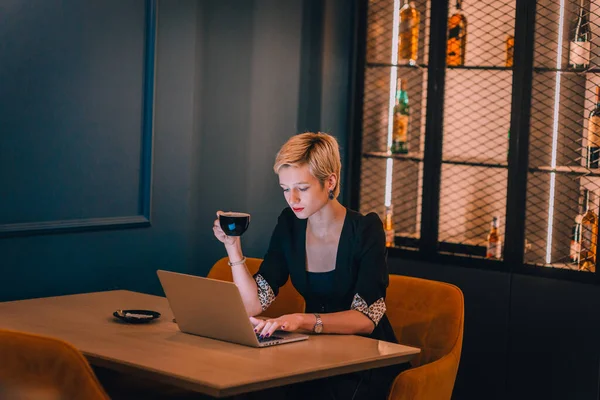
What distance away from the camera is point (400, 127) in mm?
4480

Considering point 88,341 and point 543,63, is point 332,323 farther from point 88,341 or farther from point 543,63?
point 543,63

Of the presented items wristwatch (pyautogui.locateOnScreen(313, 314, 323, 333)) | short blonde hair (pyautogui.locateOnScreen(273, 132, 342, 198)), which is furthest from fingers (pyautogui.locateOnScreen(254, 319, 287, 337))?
short blonde hair (pyautogui.locateOnScreen(273, 132, 342, 198))

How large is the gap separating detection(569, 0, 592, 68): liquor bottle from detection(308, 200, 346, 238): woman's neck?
1.61 meters

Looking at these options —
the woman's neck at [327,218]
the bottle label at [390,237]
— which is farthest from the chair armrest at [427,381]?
the bottle label at [390,237]

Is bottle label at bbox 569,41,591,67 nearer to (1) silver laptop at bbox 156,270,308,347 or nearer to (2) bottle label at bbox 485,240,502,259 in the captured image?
(2) bottle label at bbox 485,240,502,259

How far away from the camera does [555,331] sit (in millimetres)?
Answer: 3885

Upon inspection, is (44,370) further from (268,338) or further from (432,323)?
(432,323)

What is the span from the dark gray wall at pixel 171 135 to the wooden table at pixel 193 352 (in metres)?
0.59

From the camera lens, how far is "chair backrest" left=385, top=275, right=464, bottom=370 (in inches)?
110

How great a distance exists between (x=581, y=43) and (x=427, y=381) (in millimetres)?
2000

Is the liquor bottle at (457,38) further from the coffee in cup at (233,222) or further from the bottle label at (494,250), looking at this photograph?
the coffee in cup at (233,222)

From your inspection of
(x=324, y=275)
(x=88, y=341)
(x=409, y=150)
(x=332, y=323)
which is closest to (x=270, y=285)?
(x=324, y=275)

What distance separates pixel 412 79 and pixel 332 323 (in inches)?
84.8

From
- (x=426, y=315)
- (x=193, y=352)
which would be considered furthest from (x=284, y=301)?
(x=193, y=352)
